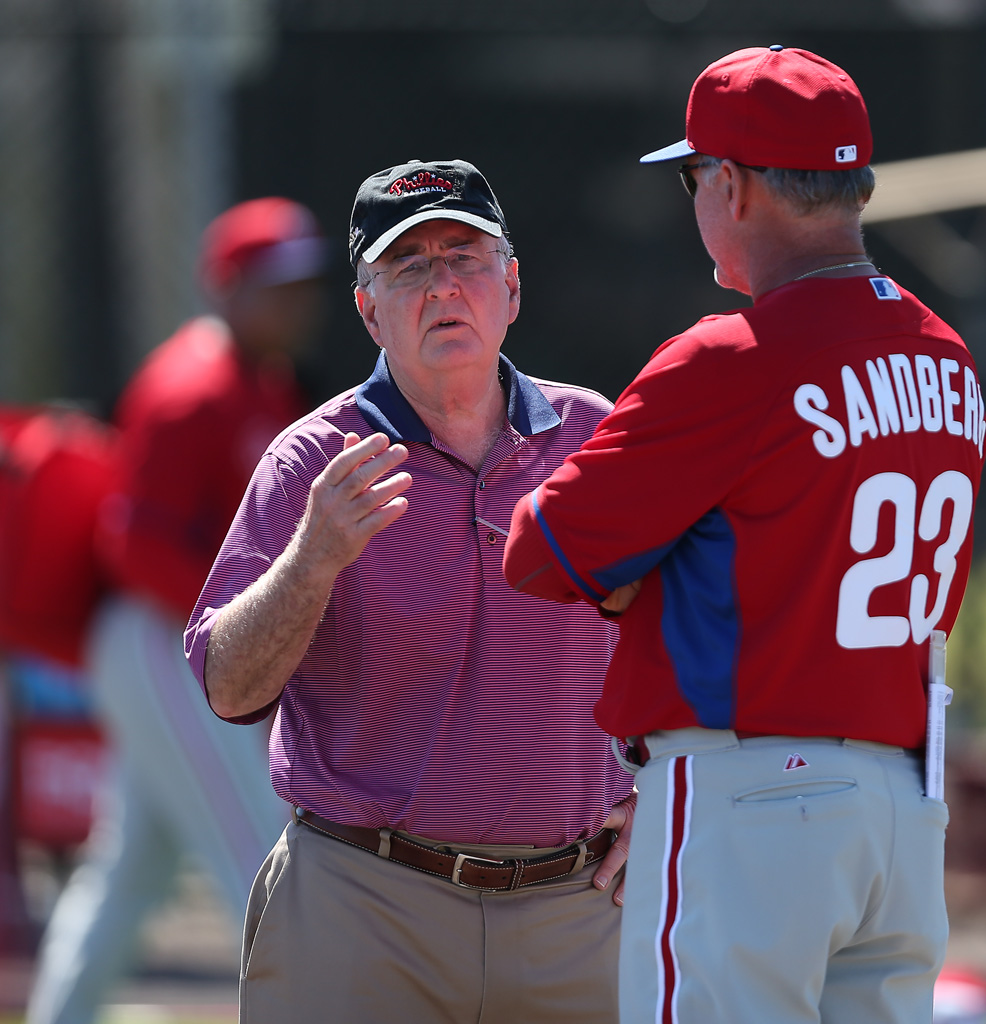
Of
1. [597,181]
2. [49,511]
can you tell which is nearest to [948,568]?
[49,511]

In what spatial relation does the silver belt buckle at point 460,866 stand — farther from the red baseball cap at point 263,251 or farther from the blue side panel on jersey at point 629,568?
the red baseball cap at point 263,251

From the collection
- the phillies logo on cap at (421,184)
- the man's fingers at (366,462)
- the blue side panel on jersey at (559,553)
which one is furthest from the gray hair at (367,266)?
the blue side panel on jersey at (559,553)

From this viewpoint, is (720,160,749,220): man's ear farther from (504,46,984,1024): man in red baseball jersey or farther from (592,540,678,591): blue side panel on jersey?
(592,540,678,591): blue side panel on jersey

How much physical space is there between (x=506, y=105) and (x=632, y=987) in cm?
734

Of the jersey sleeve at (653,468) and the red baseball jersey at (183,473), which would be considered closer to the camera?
the jersey sleeve at (653,468)

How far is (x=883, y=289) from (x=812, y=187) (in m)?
0.18

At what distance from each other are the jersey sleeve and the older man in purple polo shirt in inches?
16.2

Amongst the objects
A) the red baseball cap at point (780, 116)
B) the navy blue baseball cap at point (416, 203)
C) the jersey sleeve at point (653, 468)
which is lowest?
the jersey sleeve at point (653, 468)

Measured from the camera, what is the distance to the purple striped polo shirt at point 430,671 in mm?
2736

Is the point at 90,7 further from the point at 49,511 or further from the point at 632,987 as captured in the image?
the point at 632,987

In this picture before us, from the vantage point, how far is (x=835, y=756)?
2.34m

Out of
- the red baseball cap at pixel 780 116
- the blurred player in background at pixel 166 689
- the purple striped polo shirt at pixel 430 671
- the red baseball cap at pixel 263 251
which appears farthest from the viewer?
the red baseball cap at pixel 263 251

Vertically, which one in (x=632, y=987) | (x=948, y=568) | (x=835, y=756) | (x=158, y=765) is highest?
(x=948, y=568)

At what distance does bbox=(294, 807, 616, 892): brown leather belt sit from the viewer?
2756mm
